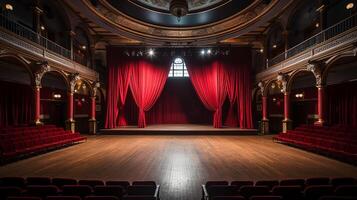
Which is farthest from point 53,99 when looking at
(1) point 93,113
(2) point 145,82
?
(2) point 145,82

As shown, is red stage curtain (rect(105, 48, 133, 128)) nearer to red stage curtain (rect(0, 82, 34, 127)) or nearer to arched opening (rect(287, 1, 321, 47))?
red stage curtain (rect(0, 82, 34, 127))

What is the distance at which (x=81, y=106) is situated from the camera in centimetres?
1700

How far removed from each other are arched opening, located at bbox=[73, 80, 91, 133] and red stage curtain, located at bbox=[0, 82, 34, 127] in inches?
132

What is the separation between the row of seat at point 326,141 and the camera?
292 inches

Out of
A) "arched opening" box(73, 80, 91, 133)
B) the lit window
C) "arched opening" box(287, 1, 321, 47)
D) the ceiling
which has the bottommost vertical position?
"arched opening" box(73, 80, 91, 133)

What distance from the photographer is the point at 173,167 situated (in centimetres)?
669

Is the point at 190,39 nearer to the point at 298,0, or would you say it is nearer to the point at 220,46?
the point at 220,46

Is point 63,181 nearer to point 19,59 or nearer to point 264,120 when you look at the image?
point 19,59

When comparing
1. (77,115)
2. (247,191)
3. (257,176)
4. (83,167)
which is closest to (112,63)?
(77,115)

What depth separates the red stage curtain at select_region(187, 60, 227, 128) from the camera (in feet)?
54.9

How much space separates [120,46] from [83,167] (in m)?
12.3

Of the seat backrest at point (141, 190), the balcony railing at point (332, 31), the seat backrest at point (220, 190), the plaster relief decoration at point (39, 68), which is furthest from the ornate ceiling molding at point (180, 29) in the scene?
the seat backrest at point (220, 190)

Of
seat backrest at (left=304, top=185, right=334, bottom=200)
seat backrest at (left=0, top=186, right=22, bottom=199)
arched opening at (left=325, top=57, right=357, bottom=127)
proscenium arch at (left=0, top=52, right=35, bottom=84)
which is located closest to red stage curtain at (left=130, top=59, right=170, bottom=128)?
proscenium arch at (left=0, top=52, right=35, bottom=84)

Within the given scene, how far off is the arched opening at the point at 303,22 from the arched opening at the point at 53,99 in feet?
48.1
